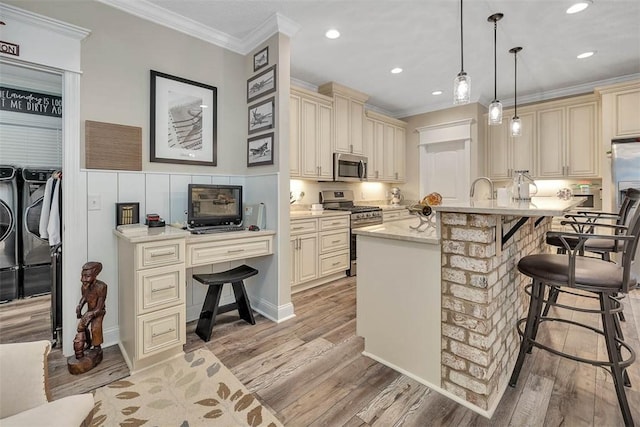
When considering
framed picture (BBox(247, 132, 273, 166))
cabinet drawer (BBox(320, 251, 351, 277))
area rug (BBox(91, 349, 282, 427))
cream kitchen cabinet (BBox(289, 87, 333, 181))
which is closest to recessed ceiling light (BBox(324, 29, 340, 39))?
cream kitchen cabinet (BBox(289, 87, 333, 181))

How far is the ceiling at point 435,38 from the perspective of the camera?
2.50m

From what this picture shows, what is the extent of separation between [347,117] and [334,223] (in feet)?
5.39

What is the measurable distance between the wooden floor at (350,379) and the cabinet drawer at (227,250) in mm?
631

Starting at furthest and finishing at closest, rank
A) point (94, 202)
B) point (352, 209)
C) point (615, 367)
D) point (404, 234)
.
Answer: point (352, 209) → point (94, 202) → point (404, 234) → point (615, 367)

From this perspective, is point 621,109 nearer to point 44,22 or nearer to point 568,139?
point 568,139

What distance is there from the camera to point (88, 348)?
2105 mm

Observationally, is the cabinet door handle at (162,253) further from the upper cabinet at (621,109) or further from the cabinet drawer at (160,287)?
the upper cabinet at (621,109)

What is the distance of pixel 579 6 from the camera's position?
2506mm

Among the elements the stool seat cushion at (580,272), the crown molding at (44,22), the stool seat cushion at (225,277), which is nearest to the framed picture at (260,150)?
the stool seat cushion at (225,277)

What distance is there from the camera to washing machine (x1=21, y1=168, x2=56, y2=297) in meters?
3.43

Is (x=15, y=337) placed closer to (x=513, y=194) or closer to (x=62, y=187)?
(x=62, y=187)

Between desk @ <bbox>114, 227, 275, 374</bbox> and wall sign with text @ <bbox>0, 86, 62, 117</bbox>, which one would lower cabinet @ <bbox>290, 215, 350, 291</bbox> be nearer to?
desk @ <bbox>114, 227, 275, 374</bbox>

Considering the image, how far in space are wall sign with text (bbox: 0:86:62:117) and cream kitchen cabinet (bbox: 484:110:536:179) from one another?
622 centimetres

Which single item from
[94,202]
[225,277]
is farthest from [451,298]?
[94,202]
